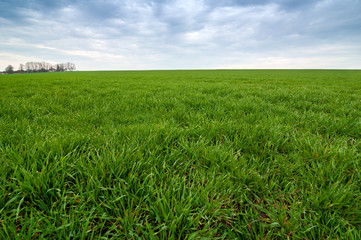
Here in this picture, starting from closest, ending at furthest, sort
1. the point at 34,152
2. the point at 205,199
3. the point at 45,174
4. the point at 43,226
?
1. the point at 43,226
2. the point at 205,199
3. the point at 45,174
4. the point at 34,152

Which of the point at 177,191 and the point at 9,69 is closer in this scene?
the point at 177,191

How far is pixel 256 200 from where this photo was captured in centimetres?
149

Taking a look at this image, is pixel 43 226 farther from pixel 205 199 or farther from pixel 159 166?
pixel 205 199

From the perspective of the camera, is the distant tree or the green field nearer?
the green field

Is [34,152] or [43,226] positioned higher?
[34,152]

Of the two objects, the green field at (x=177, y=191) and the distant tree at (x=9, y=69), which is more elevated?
the distant tree at (x=9, y=69)

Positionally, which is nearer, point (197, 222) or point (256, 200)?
point (197, 222)

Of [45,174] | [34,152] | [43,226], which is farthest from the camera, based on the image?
[34,152]

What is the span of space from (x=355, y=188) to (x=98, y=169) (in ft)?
8.13

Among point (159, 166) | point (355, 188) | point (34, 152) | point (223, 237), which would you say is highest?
point (34, 152)

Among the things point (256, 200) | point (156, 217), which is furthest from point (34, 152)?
point (256, 200)

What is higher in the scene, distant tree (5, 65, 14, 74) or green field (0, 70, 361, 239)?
distant tree (5, 65, 14, 74)

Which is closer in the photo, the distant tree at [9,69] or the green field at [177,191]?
the green field at [177,191]

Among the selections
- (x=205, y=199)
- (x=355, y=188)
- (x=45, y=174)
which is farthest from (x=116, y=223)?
(x=355, y=188)
